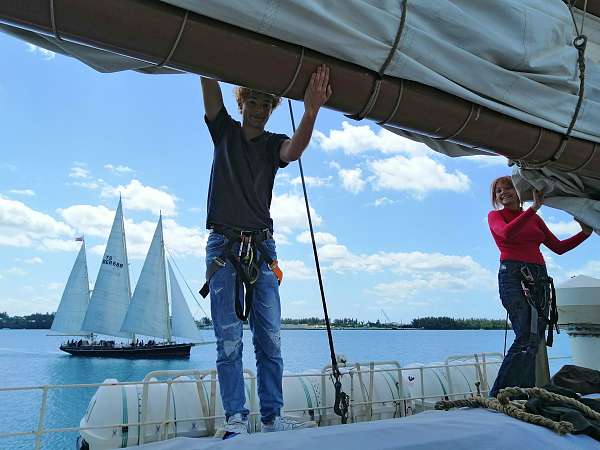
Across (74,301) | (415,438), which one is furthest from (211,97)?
(74,301)

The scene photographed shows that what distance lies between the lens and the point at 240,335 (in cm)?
218

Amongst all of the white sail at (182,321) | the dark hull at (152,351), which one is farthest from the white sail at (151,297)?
the dark hull at (152,351)

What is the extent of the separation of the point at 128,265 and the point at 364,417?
128 ft

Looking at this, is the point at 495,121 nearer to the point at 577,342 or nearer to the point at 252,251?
the point at 252,251

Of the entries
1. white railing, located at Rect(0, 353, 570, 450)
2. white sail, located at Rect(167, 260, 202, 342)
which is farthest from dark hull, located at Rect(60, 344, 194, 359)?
white railing, located at Rect(0, 353, 570, 450)

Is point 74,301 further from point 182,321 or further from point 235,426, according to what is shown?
point 235,426

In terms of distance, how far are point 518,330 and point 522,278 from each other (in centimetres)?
33

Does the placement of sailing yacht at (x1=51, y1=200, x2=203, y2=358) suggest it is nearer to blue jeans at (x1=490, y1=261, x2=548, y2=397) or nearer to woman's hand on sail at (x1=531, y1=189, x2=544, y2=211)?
blue jeans at (x1=490, y1=261, x2=548, y2=397)

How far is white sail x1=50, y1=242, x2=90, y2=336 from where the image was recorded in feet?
139

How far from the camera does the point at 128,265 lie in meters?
39.9

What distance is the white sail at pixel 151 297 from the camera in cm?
3709

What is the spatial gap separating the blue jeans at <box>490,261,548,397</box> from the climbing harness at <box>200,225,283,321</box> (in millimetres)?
1675

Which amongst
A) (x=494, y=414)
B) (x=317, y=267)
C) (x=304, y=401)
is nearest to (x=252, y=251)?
(x=317, y=267)

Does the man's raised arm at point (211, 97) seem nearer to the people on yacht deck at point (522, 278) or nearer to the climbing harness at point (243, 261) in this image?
the climbing harness at point (243, 261)
